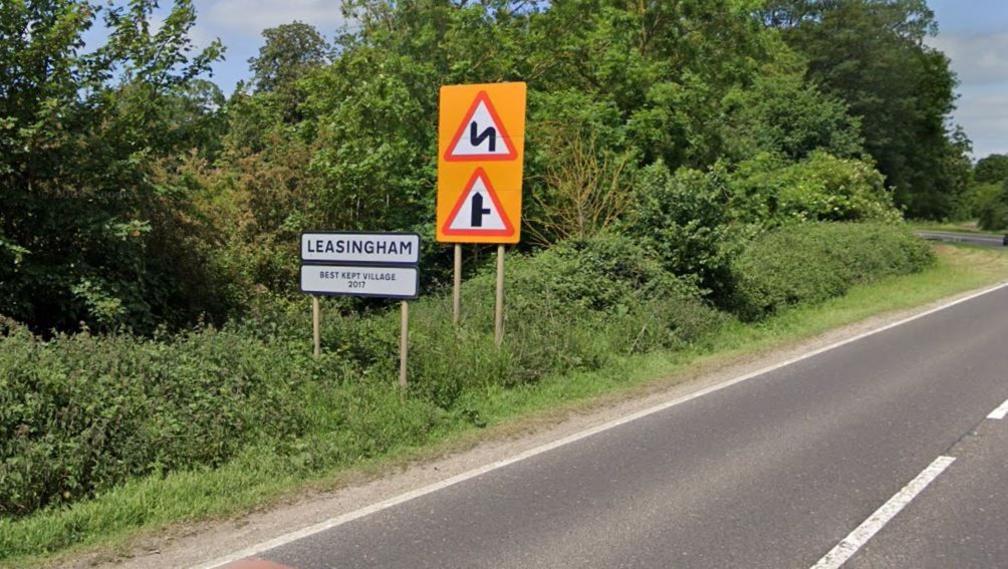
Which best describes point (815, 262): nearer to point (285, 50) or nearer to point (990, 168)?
point (285, 50)

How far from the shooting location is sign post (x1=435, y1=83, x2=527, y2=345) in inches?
384

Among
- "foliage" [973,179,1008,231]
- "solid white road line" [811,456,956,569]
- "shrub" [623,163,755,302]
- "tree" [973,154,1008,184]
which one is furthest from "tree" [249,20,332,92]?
"tree" [973,154,1008,184]

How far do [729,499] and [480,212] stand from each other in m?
4.98

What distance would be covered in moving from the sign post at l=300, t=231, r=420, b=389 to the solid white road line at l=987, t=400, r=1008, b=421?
5807 mm

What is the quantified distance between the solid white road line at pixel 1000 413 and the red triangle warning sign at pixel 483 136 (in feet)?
18.3

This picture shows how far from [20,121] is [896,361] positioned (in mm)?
11803

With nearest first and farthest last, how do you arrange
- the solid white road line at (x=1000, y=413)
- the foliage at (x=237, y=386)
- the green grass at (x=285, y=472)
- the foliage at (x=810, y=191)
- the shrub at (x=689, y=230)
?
the green grass at (x=285, y=472) → the foliage at (x=237, y=386) → the solid white road line at (x=1000, y=413) → the shrub at (x=689, y=230) → the foliage at (x=810, y=191)

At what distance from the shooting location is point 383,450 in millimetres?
7070

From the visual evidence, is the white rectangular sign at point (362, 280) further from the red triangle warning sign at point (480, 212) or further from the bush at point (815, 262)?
the bush at point (815, 262)

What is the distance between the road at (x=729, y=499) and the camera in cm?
497

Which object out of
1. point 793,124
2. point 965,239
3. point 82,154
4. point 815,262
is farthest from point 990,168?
point 82,154

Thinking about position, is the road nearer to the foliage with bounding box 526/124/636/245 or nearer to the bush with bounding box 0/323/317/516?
the bush with bounding box 0/323/317/516

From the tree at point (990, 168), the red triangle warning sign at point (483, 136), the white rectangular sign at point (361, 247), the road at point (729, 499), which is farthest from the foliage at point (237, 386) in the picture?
the tree at point (990, 168)

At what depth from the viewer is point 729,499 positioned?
5965 mm
